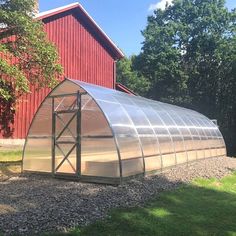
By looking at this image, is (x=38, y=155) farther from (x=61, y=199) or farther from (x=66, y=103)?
(x=61, y=199)

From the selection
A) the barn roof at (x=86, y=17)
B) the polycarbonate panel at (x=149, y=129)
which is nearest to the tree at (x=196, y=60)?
the barn roof at (x=86, y=17)

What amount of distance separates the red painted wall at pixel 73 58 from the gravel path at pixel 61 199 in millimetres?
9446

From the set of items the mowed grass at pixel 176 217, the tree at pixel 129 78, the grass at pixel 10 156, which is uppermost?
the tree at pixel 129 78

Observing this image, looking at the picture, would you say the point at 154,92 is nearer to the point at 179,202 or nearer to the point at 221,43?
the point at 221,43

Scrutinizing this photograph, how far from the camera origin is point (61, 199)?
33.5 feet

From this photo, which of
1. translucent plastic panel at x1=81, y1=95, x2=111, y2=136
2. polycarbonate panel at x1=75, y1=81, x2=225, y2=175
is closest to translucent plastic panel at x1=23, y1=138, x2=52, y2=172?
translucent plastic panel at x1=81, y1=95, x2=111, y2=136

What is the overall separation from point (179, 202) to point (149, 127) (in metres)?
4.91

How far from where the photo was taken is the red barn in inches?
942

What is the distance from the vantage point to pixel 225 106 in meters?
46.4

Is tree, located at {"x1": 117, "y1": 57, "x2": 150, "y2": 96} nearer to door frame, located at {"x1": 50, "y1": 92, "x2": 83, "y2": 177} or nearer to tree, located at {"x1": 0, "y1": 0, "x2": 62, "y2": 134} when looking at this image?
tree, located at {"x1": 0, "y1": 0, "x2": 62, "y2": 134}

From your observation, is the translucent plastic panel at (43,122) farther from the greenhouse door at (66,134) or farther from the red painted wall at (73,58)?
the red painted wall at (73,58)

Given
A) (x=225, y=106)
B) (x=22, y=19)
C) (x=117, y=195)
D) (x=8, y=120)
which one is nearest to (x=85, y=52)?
(x=8, y=120)

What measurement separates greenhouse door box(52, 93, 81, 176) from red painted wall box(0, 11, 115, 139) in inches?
329

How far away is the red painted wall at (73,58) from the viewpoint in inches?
933
